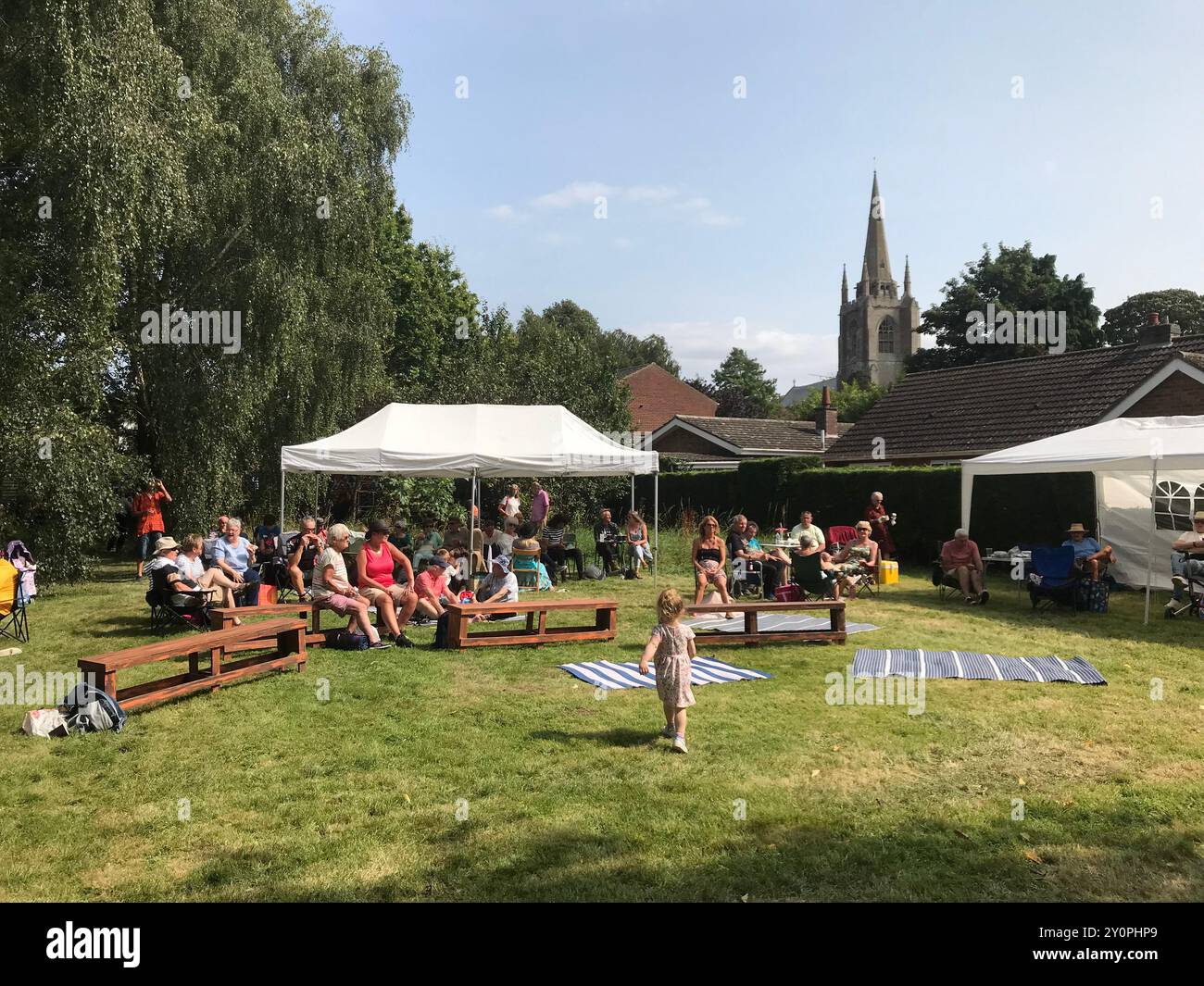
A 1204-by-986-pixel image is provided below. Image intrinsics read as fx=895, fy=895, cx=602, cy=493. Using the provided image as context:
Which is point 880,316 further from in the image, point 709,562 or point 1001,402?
point 709,562

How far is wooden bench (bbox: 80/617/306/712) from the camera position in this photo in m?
6.36

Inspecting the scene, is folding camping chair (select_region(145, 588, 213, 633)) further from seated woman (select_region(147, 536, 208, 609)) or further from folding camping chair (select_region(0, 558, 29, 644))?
folding camping chair (select_region(0, 558, 29, 644))

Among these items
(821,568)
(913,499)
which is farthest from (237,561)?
(913,499)

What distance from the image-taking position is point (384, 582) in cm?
984

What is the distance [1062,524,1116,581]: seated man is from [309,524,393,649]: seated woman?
29.9ft

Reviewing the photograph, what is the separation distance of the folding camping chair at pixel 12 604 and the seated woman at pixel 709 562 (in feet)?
25.0

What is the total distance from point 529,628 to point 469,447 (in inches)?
174

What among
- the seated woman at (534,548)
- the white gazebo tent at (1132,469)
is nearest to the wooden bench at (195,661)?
the seated woman at (534,548)

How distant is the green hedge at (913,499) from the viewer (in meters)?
16.3

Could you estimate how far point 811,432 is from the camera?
126ft

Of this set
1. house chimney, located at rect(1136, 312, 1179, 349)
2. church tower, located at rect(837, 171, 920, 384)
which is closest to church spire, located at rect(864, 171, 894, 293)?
church tower, located at rect(837, 171, 920, 384)

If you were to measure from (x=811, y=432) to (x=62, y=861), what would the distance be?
36.4 m

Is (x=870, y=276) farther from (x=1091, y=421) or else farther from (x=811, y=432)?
(x=1091, y=421)

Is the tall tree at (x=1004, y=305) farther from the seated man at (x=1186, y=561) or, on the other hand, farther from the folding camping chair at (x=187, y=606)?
the folding camping chair at (x=187, y=606)
